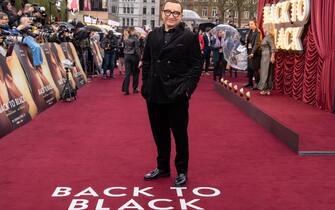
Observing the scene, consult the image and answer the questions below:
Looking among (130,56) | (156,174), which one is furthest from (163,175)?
(130,56)

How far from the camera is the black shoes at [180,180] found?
5.13m

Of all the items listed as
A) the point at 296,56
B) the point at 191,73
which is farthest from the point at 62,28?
the point at 191,73

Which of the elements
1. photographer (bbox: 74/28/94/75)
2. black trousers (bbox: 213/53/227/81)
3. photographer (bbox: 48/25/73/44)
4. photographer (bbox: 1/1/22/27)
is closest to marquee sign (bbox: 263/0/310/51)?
black trousers (bbox: 213/53/227/81)

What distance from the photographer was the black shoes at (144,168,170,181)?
5343 millimetres

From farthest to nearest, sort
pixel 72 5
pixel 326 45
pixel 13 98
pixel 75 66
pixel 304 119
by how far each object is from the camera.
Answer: pixel 72 5
pixel 75 66
pixel 326 45
pixel 304 119
pixel 13 98

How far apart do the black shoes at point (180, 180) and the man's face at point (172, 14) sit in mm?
1519

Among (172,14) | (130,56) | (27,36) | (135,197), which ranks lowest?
(135,197)

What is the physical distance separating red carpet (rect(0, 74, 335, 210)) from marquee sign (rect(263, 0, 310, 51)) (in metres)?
3.13

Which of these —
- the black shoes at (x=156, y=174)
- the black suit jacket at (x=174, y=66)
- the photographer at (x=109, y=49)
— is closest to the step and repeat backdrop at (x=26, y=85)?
the black shoes at (x=156, y=174)

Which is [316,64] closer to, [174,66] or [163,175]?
[163,175]

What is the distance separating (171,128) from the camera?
17.2 feet

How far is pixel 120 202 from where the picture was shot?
15.1ft

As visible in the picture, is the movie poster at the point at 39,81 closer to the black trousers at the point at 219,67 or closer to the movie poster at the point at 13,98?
the movie poster at the point at 13,98

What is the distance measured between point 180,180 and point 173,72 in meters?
1.10
